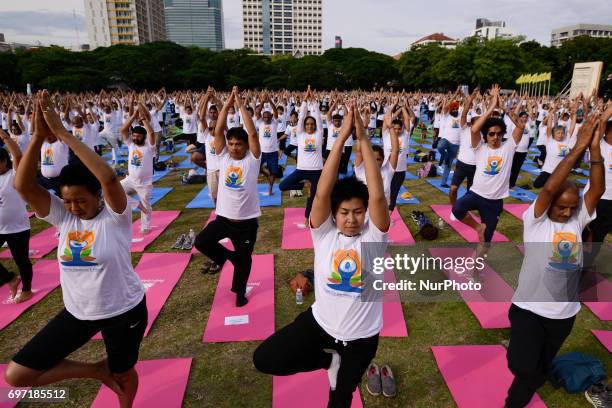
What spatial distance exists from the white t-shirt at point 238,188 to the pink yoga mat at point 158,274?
1.73 m

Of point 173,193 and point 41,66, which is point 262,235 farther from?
point 41,66

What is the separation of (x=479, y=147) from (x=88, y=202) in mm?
5717

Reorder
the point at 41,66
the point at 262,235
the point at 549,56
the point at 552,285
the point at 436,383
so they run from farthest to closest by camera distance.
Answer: the point at 549,56
the point at 41,66
the point at 262,235
the point at 436,383
the point at 552,285

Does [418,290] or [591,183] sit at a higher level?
[591,183]

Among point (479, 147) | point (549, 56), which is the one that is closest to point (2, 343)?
point (479, 147)

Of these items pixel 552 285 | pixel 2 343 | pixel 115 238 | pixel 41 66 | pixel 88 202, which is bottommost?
pixel 2 343

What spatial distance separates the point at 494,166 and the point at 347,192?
4.13 meters

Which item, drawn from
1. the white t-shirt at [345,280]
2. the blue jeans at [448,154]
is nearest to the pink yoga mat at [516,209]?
the blue jeans at [448,154]

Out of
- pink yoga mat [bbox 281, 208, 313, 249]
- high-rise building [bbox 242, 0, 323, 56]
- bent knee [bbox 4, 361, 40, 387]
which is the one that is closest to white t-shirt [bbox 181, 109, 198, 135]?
pink yoga mat [bbox 281, 208, 313, 249]

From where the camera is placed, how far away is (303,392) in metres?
3.87

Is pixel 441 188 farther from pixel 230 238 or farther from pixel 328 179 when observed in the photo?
pixel 328 179

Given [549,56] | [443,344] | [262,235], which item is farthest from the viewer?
[549,56]

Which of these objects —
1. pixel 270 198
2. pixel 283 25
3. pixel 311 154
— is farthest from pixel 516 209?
pixel 283 25

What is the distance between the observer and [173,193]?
37.4 ft
